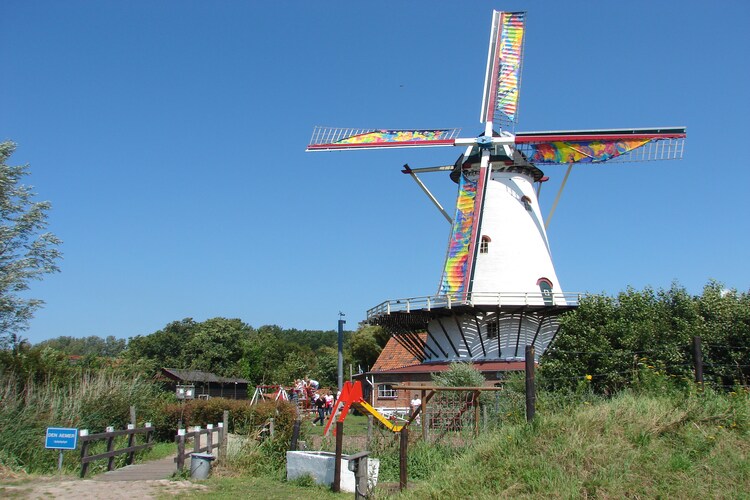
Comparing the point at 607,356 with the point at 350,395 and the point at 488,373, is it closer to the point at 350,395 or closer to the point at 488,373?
the point at 488,373

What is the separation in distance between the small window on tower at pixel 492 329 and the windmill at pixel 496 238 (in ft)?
0.14

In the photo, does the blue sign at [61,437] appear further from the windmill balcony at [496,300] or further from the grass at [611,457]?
the windmill balcony at [496,300]

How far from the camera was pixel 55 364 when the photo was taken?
16.9 meters

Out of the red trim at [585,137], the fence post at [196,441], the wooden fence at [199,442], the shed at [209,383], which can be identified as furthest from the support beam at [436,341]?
the shed at [209,383]

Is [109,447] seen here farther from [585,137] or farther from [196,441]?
[585,137]

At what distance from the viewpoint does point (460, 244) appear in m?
28.0

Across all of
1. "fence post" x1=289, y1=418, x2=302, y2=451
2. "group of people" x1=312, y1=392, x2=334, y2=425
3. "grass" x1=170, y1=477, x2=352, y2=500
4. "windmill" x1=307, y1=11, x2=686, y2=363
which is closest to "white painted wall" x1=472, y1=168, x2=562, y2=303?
"windmill" x1=307, y1=11, x2=686, y2=363

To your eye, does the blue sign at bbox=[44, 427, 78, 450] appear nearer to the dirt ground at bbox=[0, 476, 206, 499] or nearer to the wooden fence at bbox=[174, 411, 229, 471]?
the dirt ground at bbox=[0, 476, 206, 499]

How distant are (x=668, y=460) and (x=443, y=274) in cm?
1972

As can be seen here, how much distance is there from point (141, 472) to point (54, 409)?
2.93 metres

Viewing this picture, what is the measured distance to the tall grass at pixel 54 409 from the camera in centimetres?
1241

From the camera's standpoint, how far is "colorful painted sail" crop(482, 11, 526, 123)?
3120 cm

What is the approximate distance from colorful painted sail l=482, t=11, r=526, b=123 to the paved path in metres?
22.9

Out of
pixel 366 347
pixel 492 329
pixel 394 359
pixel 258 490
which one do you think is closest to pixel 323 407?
pixel 492 329
